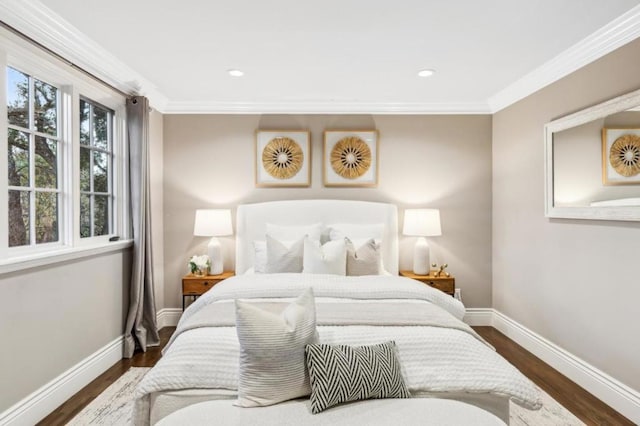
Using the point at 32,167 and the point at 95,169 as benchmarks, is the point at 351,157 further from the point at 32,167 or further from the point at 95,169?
the point at 32,167

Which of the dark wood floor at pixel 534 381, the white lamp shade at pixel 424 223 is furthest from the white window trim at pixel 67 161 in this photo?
the white lamp shade at pixel 424 223

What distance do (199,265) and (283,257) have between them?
3.32 ft

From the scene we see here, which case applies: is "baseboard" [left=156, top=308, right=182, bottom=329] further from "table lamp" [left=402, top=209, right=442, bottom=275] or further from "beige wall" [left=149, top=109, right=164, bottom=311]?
"table lamp" [left=402, top=209, right=442, bottom=275]

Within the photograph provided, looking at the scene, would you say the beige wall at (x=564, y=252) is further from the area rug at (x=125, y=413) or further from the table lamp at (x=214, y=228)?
the table lamp at (x=214, y=228)

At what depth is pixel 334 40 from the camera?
2586 mm

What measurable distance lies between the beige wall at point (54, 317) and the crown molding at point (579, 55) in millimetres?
3902

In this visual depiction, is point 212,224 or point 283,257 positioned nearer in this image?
point 283,257

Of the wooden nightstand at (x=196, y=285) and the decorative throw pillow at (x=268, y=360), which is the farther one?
the wooden nightstand at (x=196, y=285)

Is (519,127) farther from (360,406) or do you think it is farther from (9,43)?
(9,43)

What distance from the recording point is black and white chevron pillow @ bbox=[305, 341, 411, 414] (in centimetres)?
154

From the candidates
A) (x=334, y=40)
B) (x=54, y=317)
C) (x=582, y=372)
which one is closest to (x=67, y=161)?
(x=54, y=317)

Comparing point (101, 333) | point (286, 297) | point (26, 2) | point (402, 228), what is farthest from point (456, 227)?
point (26, 2)

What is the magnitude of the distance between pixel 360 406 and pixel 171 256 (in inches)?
126

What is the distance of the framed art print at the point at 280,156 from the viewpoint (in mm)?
4129
